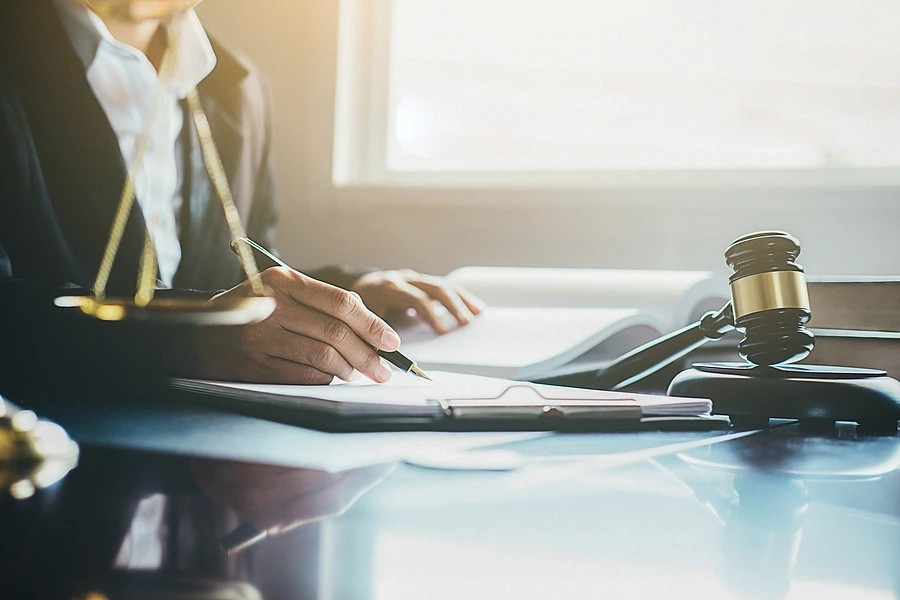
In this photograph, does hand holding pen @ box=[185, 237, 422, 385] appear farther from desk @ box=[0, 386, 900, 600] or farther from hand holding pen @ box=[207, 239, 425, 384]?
desk @ box=[0, 386, 900, 600]

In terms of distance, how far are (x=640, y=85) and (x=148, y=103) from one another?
910mm

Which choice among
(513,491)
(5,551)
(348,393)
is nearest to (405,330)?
(348,393)

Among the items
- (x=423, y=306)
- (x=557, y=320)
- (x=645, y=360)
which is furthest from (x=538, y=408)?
(x=423, y=306)

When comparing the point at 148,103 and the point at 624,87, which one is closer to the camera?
the point at 148,103

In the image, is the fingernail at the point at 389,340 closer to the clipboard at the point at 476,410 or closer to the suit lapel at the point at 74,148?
the clipboard at the point at 476,410

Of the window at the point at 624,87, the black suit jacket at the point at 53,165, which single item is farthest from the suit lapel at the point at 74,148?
the window at the point at 624,87

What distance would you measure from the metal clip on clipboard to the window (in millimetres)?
1066

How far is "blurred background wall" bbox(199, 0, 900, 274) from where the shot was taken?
1362 mm

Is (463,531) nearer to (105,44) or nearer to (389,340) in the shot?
(389,340)

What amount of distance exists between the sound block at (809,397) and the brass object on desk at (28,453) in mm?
430

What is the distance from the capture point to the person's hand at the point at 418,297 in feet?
3.28

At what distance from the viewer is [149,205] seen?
135 cm

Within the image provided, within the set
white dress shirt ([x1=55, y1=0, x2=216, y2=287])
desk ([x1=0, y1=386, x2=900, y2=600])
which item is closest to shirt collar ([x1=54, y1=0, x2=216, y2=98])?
white dress shirt ([x1=55, y1=0, x2=216, y2=287])

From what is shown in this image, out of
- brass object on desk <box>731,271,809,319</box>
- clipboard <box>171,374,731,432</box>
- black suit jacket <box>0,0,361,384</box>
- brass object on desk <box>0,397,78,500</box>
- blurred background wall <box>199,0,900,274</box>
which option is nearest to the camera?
brass object on desk <box>0,397,78,500</box>
